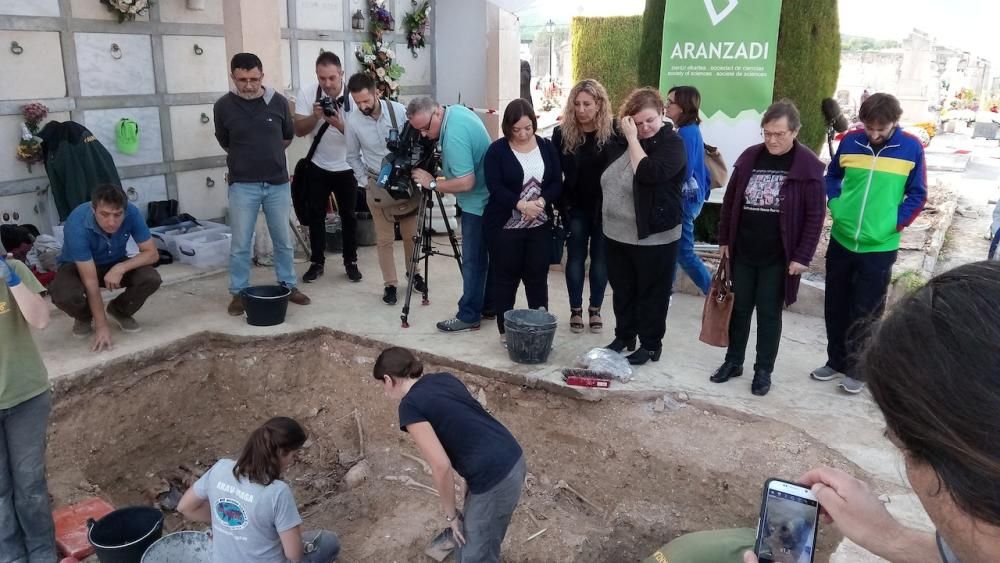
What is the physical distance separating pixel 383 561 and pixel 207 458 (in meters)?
1.72

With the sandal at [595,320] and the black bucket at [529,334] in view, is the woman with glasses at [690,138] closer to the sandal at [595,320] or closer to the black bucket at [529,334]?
the sandal at [595,320]

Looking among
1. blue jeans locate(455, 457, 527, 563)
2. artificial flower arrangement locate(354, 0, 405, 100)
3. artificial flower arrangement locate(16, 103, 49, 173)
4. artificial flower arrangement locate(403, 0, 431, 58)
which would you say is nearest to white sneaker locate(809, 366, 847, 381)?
blue jeans locate(455, 457, 527, 563)

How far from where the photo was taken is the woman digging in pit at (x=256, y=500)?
3.01 meters

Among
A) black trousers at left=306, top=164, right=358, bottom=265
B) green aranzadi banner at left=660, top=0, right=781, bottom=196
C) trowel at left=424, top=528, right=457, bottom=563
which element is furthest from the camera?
black trousers at left=306, top=164, right=358, bottom=265

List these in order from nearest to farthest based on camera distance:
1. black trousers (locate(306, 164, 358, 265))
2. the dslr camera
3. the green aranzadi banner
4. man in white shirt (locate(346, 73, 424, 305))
A: man in white shirt (locate(346, 73, 424, 305)) → the dslr camera → the green aranzadi banner → black trousers (locate(306, 164, 358, 265))

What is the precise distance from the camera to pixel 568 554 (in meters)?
3.82

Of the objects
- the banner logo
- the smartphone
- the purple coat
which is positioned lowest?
the smartphone

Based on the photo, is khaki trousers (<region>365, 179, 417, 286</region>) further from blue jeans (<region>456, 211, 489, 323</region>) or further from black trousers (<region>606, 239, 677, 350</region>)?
black trousers (<region>606, 239, 677, 350</region>)

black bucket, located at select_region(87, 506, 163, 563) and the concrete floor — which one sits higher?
the concrete floor

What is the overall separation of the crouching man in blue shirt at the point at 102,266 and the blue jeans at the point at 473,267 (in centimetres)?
211

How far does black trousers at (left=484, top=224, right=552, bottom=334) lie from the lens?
480 centimetres

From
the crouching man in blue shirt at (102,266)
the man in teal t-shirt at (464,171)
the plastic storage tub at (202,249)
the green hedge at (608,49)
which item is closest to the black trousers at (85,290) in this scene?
the crouching man in blue shirt at (102,266)

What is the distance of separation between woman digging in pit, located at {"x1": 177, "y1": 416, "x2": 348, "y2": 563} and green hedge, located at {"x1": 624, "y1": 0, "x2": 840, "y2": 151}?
199 inches

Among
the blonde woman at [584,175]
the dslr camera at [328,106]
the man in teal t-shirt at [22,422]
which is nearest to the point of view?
the man in teal t-shirt at [22,422]
